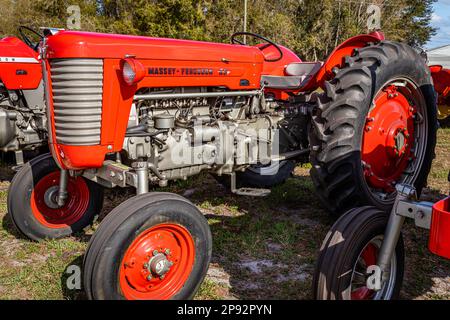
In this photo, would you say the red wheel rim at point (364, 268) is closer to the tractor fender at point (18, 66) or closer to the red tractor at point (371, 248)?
the red tractor at point (371, 248)

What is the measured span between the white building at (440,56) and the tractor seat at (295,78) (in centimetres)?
1704

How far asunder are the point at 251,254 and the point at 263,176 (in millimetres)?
1448

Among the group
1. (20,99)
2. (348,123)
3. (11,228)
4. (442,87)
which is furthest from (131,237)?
(442,87)

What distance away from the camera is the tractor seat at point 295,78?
3.67m

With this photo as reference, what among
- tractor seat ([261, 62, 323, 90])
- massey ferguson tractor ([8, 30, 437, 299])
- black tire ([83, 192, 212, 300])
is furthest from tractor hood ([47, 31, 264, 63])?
black tire ([83, 192, 212, 300])

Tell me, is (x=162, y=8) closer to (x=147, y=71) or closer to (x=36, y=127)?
(x=36, y=127)

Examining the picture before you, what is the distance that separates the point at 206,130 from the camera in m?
3.00

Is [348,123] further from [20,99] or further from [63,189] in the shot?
[20,99]

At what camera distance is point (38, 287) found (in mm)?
2564

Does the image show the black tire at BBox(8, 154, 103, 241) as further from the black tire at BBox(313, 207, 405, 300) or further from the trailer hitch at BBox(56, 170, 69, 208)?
the black tire at BBox(313, 207, 405, 300)

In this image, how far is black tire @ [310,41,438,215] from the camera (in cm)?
294

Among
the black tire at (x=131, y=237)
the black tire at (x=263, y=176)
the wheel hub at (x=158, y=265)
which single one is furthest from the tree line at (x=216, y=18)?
the wheel hub at (x=158, y=265)

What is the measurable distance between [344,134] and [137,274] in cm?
164
